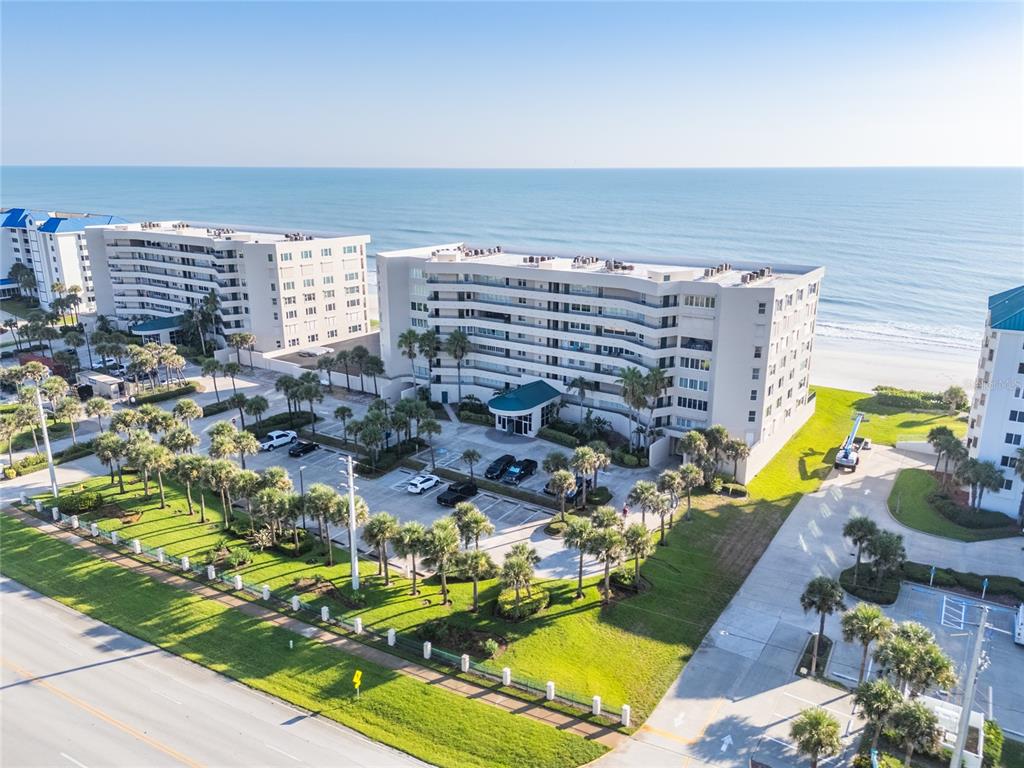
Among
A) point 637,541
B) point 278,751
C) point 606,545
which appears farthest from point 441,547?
point 278,751

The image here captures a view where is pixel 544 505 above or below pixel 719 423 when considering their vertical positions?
below

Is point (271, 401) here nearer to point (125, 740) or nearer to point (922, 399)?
point (125, 740)

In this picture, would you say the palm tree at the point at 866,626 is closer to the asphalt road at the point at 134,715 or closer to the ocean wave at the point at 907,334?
the asphalt road at the point at 134,715

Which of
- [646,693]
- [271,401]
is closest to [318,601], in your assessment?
[646,693]

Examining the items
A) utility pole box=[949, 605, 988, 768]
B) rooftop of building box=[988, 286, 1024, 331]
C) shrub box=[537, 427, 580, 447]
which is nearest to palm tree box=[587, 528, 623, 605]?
utility pole box=[949, 605, 988, 768]

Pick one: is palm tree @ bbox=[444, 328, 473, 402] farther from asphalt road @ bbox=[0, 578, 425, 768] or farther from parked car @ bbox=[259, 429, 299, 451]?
asphalt road @ bbox=[0, 578, 425, 768]

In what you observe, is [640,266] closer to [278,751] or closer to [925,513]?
[925,513]
